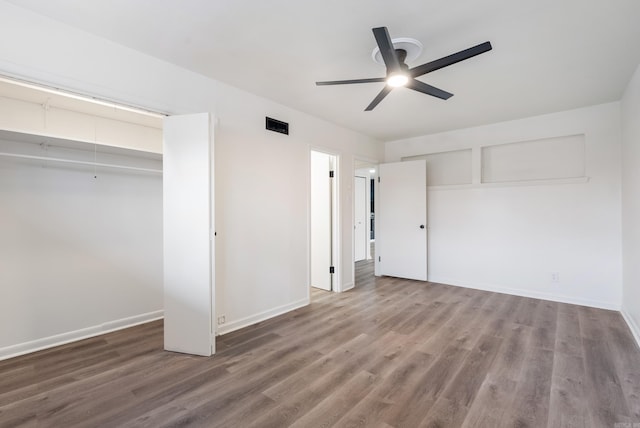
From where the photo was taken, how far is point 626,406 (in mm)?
1858

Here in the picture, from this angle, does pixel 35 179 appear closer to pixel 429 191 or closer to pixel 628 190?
pixel 429 191

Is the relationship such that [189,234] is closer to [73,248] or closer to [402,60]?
[73,248]

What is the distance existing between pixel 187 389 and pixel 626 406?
2894 millimetres

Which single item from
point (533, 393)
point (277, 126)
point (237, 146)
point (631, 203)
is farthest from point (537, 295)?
point (237, 146)

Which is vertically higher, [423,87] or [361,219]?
[423,87]

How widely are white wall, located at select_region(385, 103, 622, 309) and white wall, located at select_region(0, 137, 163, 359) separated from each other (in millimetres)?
4355

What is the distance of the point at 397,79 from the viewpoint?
2.21 metres

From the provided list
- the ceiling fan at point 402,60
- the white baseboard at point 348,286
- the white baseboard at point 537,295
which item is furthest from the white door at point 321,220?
the ceiling fan at point 402,60

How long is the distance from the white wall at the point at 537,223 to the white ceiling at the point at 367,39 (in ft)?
2.47

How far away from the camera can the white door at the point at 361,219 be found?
23.7 ft

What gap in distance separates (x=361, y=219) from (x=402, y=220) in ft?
7.02

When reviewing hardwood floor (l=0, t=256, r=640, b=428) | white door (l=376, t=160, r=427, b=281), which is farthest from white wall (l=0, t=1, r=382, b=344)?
white door (l=376, t=160, r=427, b=281)

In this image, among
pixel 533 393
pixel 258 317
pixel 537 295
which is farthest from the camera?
pixel 537 295

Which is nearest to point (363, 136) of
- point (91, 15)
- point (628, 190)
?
point (628, 190)
